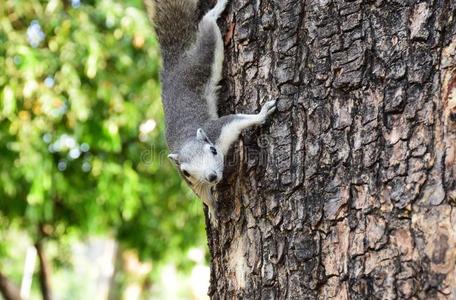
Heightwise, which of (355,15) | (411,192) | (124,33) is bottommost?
(411,192)

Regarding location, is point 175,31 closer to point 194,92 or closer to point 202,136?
point 194,92

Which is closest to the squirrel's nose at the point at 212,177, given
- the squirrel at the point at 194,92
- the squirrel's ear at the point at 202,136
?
the squirrel at the point at 194,92

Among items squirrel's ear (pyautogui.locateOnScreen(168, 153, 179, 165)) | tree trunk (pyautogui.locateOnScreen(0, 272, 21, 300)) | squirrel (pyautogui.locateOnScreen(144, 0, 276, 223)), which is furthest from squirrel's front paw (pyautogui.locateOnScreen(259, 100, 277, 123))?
tree trunk (pyautogui.locateOnScreen(0, 272, 21, 300))

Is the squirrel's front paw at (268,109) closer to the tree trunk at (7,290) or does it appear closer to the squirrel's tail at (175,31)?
the squirrel's tail at (175,31)

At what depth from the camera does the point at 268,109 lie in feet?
6.70

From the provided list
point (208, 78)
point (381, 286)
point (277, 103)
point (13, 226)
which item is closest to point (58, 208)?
Result: point (13, 226)

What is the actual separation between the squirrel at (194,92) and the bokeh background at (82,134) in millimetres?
1410

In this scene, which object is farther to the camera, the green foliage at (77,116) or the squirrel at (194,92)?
the green foliage at (77,116)

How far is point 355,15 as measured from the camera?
188 centimetres

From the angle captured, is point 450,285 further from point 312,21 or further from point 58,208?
point 58,208

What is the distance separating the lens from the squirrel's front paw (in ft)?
6.70

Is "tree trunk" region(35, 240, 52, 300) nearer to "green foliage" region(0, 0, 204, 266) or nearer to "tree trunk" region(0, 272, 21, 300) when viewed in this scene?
"green foliage" region(0, 0, 204, 266)

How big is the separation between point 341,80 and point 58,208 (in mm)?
4028

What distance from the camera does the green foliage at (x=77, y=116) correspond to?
177 inches
